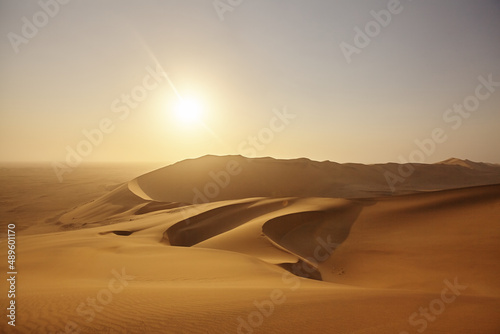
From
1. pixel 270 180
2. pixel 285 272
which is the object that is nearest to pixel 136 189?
pixel 270 180

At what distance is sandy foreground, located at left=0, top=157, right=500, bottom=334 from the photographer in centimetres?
328

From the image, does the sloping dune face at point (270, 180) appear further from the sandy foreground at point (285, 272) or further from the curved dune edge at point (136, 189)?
the sandy foreground at point (285, 272)

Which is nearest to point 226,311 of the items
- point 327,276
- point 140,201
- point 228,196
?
point 327,276

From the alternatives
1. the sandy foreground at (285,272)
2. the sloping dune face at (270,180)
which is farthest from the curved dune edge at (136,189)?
the sandy foreground at (285,272)

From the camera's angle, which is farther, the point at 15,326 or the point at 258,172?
the point at 258,172

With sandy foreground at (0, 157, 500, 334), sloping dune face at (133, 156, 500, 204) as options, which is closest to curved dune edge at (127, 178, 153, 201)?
sloping dune face at (133, 156, 500, 204)

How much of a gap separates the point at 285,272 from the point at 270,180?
2961 centimetres

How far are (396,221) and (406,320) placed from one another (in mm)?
8839

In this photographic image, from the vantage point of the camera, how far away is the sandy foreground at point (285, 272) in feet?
10.7

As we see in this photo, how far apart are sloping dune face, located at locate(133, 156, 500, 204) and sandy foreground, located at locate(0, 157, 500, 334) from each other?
655 inches

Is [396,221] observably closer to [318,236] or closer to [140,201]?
[318,236]

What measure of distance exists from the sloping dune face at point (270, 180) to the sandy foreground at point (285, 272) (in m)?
16.6

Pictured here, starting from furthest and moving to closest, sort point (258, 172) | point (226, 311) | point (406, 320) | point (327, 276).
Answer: point (258, 172), point (327, 276), point (226, 311), point (406, 320)

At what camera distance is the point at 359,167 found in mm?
47656
